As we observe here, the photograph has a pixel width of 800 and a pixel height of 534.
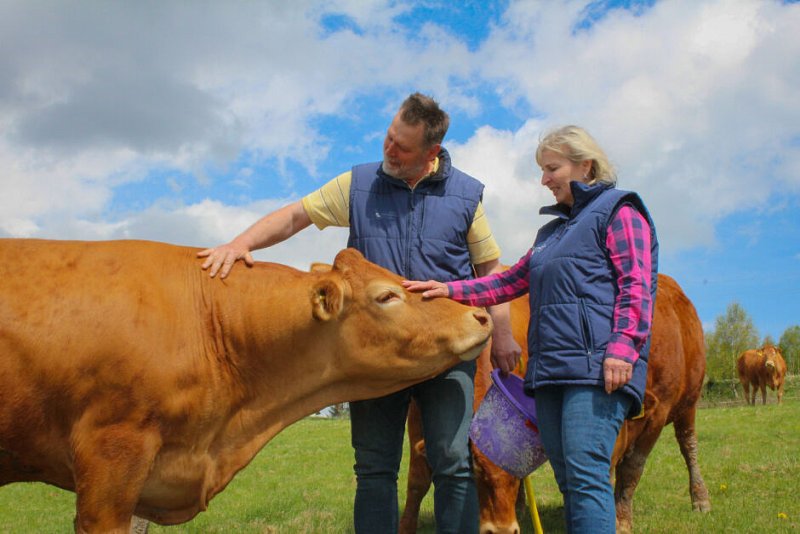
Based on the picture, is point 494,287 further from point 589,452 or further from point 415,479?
point 415,479

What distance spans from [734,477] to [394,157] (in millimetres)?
7907

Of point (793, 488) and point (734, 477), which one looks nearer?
point (793, 488)

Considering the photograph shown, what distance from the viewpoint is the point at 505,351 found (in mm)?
4891

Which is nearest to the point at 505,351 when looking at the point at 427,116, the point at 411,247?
the point at 411,247

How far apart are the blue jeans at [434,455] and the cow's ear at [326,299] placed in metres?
0.73

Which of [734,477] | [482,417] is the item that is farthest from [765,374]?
[482,417]

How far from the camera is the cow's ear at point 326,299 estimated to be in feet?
13.4

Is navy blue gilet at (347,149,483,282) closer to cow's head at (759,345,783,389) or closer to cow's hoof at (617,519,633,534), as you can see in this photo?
cow's hoof at (617,519,633,534)

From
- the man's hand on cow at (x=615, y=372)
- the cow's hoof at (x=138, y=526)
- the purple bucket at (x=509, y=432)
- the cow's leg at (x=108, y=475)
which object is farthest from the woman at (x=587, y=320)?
the cow's hoof at (x=138, y=526)

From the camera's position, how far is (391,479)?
443cm

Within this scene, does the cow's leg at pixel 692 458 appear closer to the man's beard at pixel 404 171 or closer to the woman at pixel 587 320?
the woman at pixel 587 320

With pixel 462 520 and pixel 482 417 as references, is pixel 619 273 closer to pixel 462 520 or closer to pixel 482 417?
pixel 482 417

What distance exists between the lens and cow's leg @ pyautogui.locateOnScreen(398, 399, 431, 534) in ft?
22.7

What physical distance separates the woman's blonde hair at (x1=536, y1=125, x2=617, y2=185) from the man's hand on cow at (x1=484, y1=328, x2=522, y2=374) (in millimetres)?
1288
